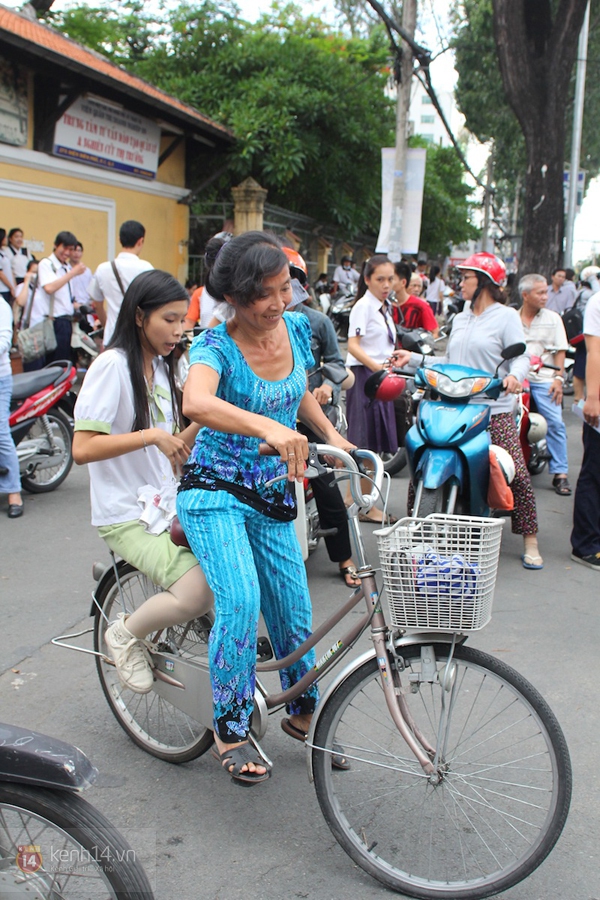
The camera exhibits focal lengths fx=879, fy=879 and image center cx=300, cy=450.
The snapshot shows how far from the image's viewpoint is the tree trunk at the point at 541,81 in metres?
13.7

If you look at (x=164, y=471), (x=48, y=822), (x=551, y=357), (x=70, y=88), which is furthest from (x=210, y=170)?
(x=48, y=822)

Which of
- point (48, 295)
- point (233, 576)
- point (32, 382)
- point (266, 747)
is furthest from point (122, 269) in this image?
point (233, 576)

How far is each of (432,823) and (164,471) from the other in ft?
4.67

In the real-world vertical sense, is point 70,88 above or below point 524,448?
above

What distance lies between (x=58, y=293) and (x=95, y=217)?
17.7ft

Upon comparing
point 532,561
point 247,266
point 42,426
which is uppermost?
point 247,266

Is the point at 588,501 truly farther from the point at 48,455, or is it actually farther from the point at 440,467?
the point at 48,455

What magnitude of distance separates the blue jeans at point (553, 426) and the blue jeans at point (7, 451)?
4.03 meters

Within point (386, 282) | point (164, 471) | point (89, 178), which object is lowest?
point (164, 471)

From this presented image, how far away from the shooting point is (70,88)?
12.6 metres

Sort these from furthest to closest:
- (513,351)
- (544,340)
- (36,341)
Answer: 1. (36,341)
2. (544,340)
3. (513,351)

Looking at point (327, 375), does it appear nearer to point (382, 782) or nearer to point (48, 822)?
point (382, 782)

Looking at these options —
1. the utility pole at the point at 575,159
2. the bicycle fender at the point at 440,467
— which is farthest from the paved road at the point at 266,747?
the utility pole at the point at 575,159

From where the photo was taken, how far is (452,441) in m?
4.57
